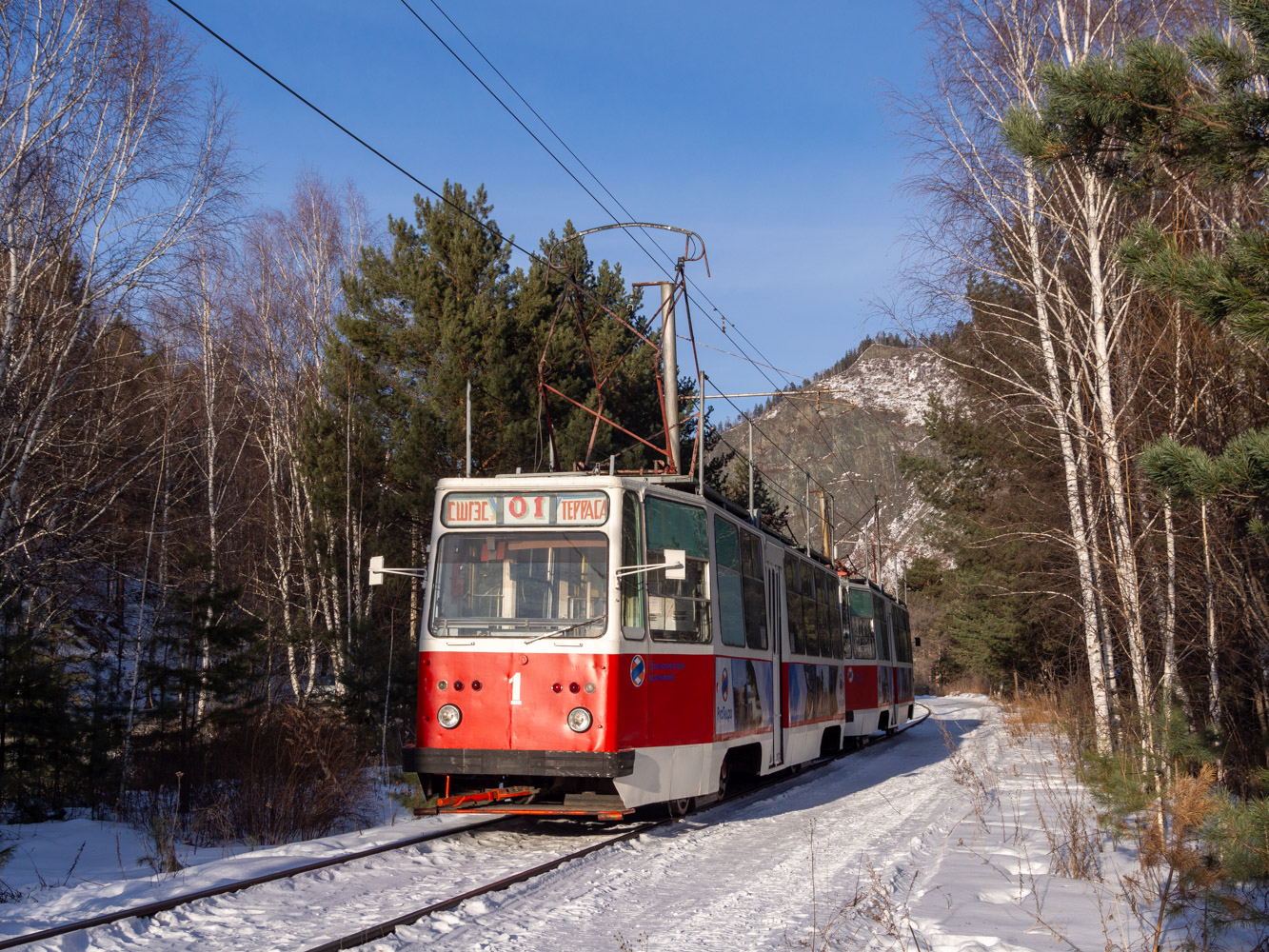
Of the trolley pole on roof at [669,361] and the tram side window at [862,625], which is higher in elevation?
the trolley pole on roof at [669,361]

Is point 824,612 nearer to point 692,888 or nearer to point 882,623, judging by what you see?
point 882,623

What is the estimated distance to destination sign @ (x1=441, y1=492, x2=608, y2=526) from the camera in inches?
346

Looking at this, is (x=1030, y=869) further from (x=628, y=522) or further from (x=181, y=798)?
(x=181, y=798)

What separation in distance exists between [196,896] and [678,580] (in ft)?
14.0

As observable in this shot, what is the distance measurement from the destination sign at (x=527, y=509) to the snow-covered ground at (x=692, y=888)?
2557 millimetres

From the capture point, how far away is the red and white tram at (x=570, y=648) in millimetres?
8469

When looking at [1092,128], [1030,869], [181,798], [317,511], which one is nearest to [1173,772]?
[1030,869]

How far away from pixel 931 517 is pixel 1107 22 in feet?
91.8

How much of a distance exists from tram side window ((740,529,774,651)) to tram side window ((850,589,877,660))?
6.30 meters

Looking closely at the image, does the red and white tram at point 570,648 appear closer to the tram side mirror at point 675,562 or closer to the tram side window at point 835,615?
the tram side mirror at point 675,562

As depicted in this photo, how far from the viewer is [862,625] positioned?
61.1 ft

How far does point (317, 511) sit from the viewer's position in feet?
72.9

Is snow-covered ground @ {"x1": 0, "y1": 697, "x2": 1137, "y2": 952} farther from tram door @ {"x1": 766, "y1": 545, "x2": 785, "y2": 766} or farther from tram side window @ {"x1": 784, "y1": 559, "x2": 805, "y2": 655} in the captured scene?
tram side window @ {"x1": 784, "y1": 559, "x2": 805, "y2": 655}

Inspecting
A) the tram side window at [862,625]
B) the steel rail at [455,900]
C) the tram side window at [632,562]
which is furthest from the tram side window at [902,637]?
the tram side window at [632,562]
